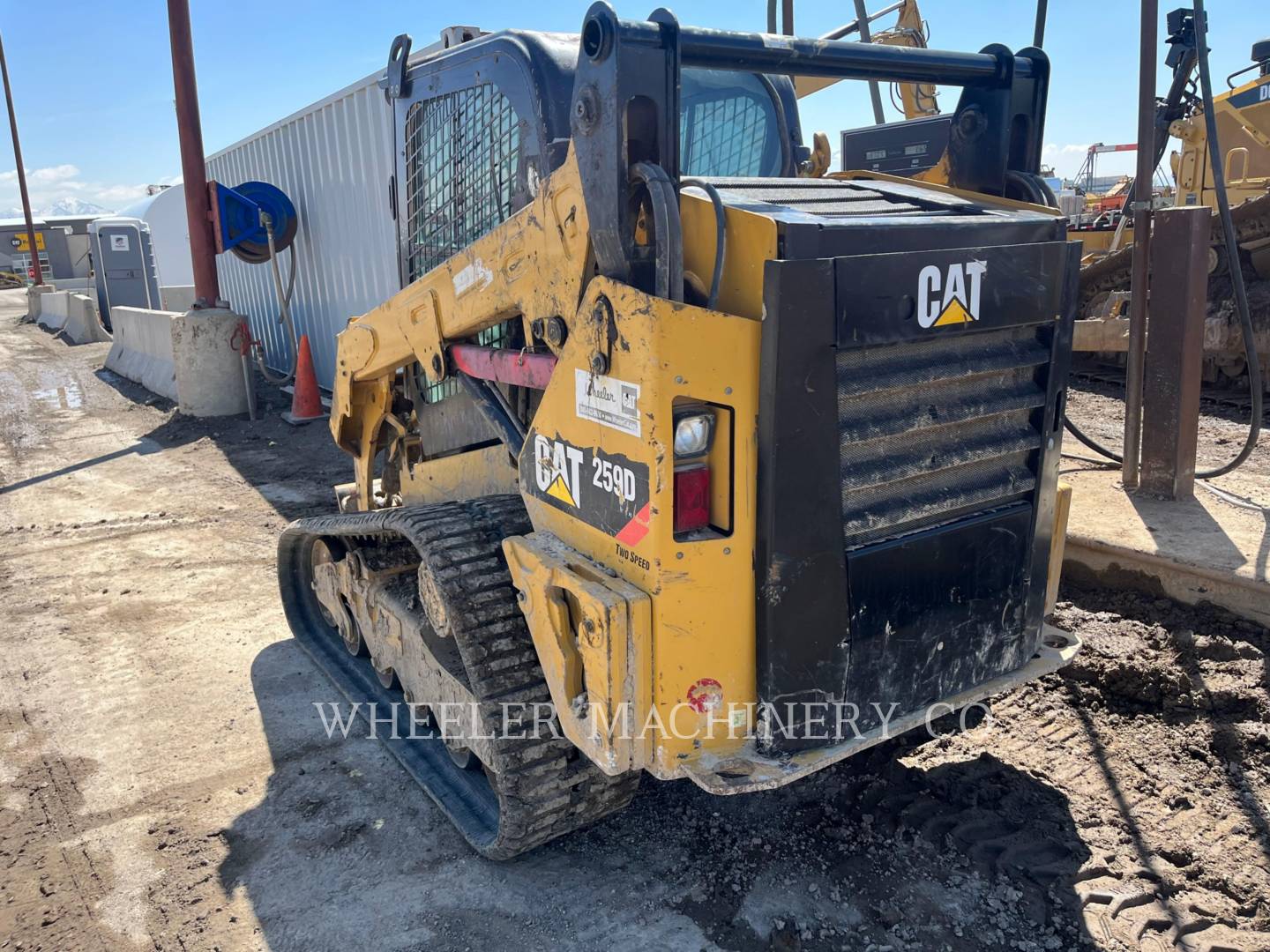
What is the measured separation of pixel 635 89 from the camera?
2.17 meters

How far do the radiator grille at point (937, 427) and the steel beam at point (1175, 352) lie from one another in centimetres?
274

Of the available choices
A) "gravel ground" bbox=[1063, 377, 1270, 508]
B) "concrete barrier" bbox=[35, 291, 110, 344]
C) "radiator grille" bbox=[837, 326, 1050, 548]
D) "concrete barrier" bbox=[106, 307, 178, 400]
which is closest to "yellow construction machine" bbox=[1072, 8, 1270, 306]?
"gravel ground" bbox=[1063, 377, 1270, 508]

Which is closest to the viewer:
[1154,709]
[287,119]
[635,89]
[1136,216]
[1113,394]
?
[635,89]

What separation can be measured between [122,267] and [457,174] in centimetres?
1947

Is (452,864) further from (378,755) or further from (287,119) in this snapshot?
(287,119)

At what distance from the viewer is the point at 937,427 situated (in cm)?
249

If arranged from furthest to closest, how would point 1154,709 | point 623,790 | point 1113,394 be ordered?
point 1113,394
point 1154,709
point 623,790

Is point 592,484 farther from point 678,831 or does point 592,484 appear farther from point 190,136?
point 190,136

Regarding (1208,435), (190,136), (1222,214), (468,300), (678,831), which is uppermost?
(190,136)

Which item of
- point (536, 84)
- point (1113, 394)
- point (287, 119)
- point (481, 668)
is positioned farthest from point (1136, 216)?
point (287, 119)

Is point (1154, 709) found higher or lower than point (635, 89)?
lower

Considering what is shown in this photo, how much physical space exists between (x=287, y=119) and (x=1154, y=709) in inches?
414

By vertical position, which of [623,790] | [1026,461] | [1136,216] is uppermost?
[1136,216]

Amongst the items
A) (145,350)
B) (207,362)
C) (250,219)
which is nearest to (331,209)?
(250,219)
